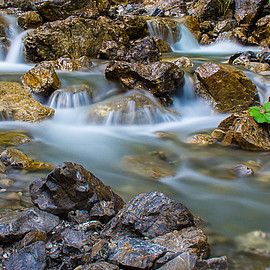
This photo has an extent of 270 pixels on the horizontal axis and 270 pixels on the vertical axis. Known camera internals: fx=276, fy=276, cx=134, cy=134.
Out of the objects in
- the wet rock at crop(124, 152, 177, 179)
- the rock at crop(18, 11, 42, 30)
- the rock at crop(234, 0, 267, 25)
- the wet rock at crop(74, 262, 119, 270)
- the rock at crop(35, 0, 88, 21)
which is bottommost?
the wet rock at crop(124, 152, 177, 179)

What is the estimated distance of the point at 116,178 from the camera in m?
4.04

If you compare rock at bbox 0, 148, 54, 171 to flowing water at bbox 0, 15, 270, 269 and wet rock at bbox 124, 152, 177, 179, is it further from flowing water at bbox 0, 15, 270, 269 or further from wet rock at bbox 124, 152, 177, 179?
wet rock at bbox 124, 152, 177, 179

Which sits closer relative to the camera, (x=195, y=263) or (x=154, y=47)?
(x=195, y=263)

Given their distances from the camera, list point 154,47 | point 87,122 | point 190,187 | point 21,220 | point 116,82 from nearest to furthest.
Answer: point 21,220 < point 190,187 < point 87,122 < point 116,82 < point 154,47

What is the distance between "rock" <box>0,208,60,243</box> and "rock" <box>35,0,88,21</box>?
11.9m

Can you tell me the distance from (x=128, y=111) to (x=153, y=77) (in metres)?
1.23

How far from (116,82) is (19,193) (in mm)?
5528

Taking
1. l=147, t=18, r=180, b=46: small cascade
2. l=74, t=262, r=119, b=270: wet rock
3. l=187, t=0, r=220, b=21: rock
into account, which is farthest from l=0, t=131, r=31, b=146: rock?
l=187, t=0, r=220, b=21: rock

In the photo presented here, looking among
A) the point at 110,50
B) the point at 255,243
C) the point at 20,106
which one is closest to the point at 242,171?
the point at 255,243

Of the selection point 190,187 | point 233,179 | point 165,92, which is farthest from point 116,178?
point 165,92

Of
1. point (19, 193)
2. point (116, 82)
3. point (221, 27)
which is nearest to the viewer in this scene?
point (19, 193)

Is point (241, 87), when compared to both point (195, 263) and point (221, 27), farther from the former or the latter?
point (221, 27)

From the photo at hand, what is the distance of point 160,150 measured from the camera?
5383 millimetres

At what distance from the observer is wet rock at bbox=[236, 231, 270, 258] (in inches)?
94.3
